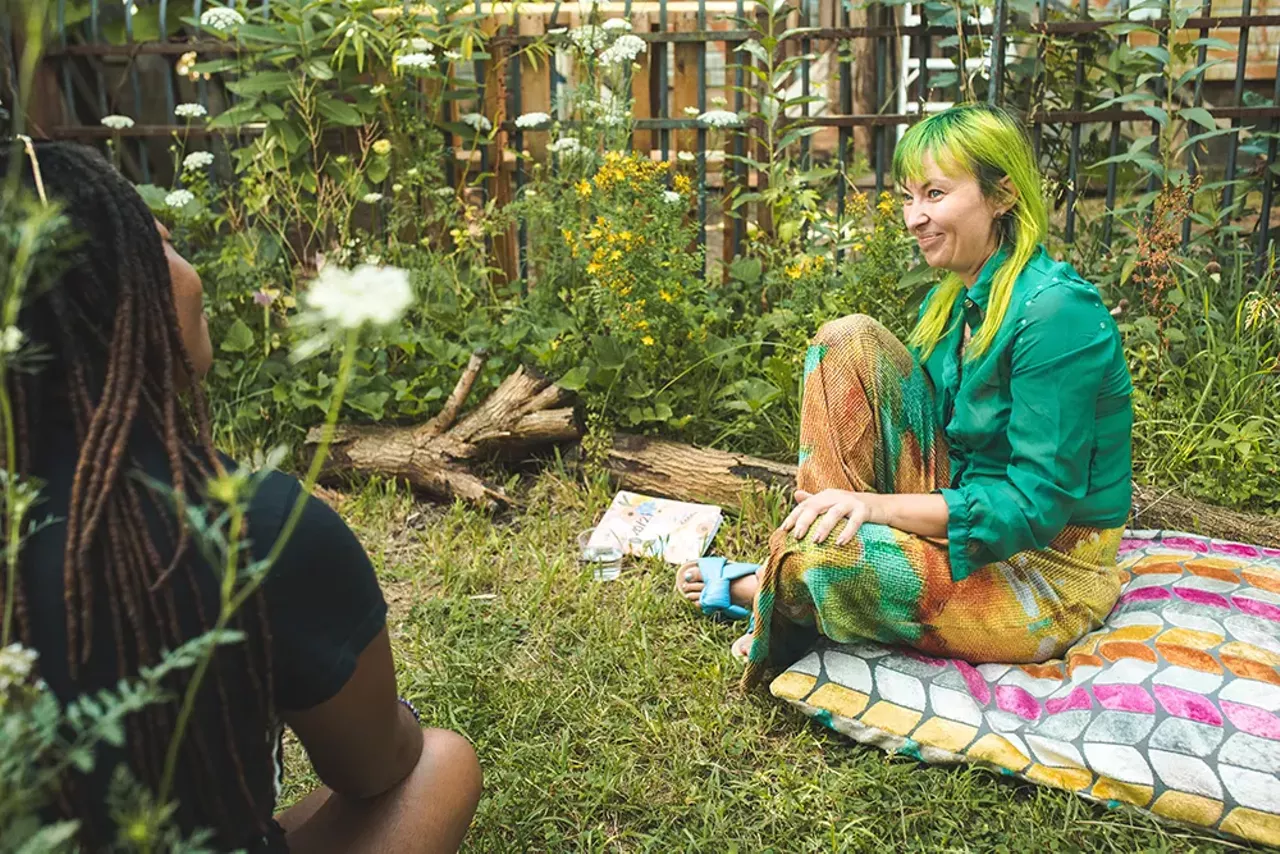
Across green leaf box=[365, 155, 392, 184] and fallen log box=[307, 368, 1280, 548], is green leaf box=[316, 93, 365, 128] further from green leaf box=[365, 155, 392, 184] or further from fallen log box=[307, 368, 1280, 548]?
fallen log box=[307, 368, 1280, 548]

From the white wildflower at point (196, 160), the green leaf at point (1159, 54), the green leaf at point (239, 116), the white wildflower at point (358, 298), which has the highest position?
the green leaf at point (1159, 54)

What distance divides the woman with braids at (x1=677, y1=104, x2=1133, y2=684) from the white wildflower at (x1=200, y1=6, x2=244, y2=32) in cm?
274

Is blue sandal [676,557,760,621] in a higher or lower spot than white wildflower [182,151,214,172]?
lower

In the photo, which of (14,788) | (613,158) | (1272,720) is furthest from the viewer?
(613,158)

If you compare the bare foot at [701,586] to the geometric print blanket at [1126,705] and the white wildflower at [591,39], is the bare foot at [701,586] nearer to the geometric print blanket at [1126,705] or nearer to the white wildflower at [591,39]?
the geometric print blanket at [1126,705]

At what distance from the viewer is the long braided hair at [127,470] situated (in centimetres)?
120

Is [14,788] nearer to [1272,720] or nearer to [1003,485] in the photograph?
[1003,485]

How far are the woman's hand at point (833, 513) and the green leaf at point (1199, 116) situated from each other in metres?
2.18

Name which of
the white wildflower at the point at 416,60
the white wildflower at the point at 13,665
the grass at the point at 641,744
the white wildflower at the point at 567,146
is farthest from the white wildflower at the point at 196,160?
the white wildflower at the point at 13,665

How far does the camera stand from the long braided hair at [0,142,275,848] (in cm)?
120

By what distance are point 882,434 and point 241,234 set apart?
9.07 ft

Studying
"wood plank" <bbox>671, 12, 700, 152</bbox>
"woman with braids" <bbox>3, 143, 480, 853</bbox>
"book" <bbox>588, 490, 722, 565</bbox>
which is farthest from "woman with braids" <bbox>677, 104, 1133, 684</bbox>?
"wood plank" <bbox>671, 12, 700, 152</bbox>

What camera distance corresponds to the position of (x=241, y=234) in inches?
178

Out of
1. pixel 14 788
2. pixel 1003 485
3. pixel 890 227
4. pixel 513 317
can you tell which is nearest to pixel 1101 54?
pixel 890 227
